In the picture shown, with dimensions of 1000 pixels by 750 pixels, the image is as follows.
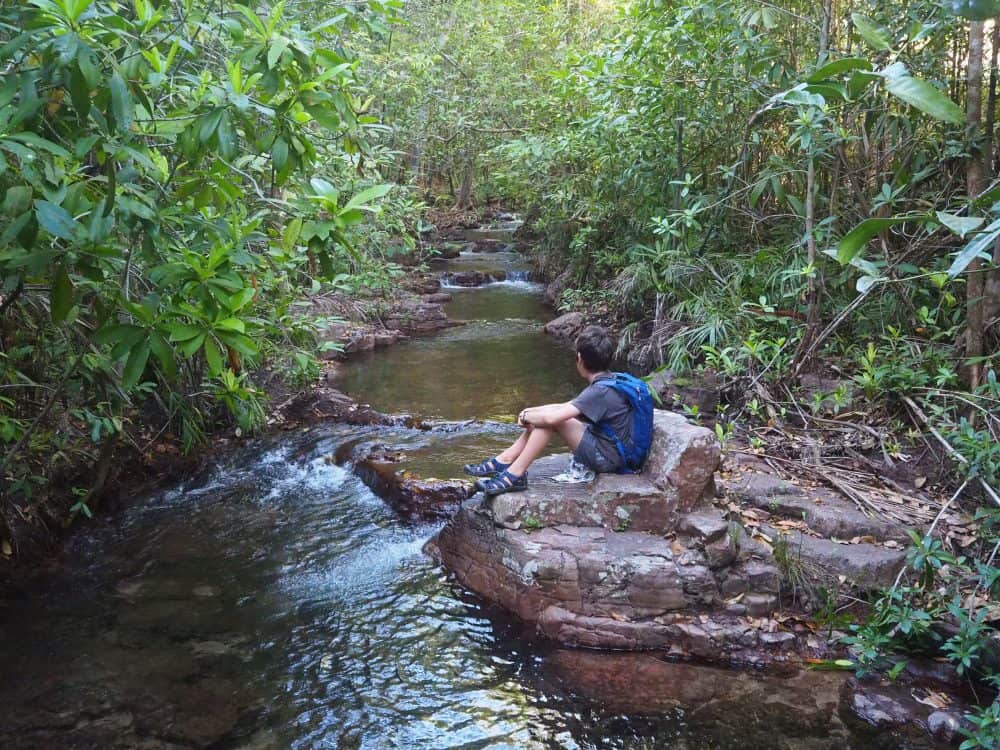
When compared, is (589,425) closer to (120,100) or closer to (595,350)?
(595,350)

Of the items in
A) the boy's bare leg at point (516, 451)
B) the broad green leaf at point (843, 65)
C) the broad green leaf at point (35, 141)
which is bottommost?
the boy's bare leg at point (516, 451)

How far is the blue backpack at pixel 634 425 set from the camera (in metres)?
4.27

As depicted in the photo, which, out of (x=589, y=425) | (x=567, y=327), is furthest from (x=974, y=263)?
(x=567, y=327)

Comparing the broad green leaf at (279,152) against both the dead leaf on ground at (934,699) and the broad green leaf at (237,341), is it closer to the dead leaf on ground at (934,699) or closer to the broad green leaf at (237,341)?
the broad green leaf at (237,341)

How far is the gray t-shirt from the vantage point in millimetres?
4262

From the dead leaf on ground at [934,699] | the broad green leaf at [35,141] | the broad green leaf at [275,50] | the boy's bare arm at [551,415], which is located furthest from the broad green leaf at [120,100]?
the dead leaf on ground at [934,699]

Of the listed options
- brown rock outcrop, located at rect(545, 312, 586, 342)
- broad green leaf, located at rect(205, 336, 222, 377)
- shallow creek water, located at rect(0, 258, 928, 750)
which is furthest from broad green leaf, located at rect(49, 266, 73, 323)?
brown rock outcrop, located at rect(545, 312, 586, 342)

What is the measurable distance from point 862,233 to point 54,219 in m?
2.42

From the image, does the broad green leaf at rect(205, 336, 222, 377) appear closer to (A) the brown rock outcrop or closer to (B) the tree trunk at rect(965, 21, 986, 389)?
(B) the tree trunk at rect(965, 21, 986, 389)

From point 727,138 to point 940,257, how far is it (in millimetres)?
2951

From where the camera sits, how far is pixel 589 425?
4430mm

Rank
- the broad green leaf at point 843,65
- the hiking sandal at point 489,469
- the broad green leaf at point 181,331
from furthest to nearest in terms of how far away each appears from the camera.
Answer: the hiking sandal at point 489,469 → the broad green leaf at point 181,331 → the broad green leaf at point 843,65

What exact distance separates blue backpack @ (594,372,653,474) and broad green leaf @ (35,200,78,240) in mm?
2886

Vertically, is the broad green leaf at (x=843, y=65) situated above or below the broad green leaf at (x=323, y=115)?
below
